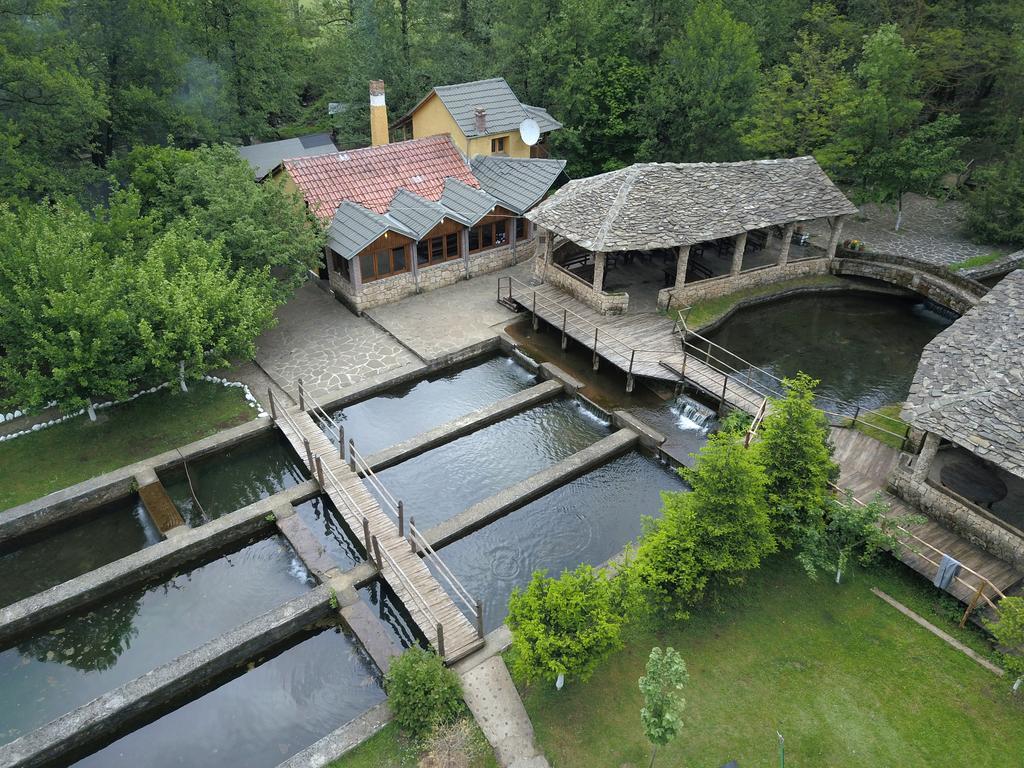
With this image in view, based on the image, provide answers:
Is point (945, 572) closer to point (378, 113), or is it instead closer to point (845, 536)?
point (845, 536)

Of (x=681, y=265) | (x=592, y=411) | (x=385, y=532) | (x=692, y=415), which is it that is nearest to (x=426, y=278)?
(x=592, y=411)

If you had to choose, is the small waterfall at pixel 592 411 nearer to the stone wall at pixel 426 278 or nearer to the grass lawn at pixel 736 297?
the grass lawn at pixel 736 297

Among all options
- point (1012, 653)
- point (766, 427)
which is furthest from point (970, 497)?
point (766, 427)

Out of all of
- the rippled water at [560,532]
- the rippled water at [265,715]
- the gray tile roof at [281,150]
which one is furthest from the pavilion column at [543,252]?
the rippled water at [265,715]

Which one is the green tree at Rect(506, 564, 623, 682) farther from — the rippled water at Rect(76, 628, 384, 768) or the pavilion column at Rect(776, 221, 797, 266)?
the pavilion column at Rect(776, 221, 797, 266)

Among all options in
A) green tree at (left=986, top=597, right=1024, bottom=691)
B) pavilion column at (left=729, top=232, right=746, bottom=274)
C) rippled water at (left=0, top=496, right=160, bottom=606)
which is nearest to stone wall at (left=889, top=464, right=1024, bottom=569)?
green tree at (left=986, top=597, right=1024, bottom=691)

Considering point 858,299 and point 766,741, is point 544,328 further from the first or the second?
point 766,741
